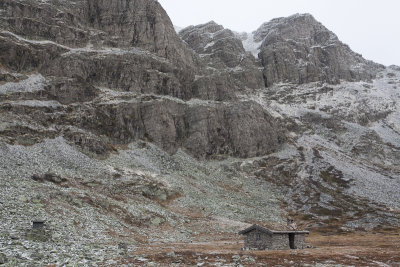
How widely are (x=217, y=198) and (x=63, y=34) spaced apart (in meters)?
87.4

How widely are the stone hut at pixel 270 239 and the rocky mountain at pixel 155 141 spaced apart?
14.2 meters

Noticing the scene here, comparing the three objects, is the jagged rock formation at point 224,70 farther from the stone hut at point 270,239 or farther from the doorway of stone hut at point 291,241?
the stone hut at point 270,239

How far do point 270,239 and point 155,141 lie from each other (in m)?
74.9

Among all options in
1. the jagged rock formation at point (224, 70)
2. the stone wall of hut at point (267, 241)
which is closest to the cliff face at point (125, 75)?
the jagged rock formation at point (224, 70)

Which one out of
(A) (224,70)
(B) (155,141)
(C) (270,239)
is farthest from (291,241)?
(A) (224,70)

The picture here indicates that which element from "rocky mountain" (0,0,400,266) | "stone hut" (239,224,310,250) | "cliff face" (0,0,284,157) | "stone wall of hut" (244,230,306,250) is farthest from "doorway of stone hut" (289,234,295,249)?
"cliff face" (0,0,284,157)

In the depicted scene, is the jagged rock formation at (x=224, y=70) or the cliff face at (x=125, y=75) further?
the jagged rock formation at (x=224, y=70)

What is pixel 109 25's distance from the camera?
143 metres

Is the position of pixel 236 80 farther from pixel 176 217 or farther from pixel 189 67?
pixel 176 217

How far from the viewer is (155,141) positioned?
111 metres

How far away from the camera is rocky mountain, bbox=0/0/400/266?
2072 inches

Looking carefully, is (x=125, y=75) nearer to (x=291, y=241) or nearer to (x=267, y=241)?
(x=291, y=241)

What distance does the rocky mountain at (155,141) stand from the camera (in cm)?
5262

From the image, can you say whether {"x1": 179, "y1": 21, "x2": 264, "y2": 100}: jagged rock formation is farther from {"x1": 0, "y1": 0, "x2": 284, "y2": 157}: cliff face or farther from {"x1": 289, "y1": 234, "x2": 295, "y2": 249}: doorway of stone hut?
{"x1": 289, "y1": 234, "x2": 295, "y2": 249}: doorway of stone hut
